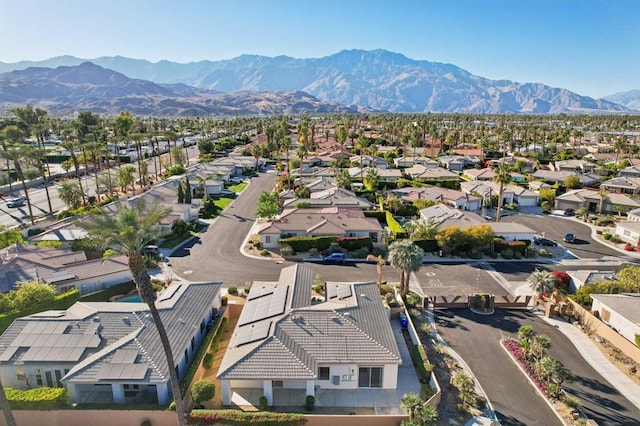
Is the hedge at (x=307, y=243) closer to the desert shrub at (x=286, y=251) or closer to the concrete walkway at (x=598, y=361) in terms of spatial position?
the desert shrub at (x=286, y=251)

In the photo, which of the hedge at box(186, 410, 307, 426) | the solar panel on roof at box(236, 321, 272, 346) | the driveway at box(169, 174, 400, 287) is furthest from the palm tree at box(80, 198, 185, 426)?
the driveway at box(169, 174, 400, 287)

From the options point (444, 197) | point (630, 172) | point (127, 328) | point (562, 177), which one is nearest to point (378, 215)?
point (444, 197)

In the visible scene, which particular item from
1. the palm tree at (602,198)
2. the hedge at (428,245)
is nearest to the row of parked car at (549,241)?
the hedge at (428,245)

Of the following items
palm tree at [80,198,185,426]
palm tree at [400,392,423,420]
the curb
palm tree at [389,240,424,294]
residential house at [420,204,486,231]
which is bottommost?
the curb

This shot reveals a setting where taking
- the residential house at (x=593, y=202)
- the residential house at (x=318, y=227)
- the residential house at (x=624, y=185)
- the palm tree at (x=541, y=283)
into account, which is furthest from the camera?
the residential house at (x=624, y=185)

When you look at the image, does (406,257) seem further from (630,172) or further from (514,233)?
(630,172)

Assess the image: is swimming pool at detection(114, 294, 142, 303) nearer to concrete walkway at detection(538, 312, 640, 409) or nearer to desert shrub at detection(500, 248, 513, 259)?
concrete walkway at detection(538, 312, 640, 409)

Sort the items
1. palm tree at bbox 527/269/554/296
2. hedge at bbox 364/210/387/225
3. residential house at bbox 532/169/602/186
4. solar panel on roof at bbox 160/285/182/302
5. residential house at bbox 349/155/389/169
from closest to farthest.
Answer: solar panel on roof at bbox 160/285/182/302 < palm tree at bbox 527/269/554/296 < hedge at bbox 364/210/387/225 < residential house at bbox 532/169/602/186 < residential house at bbox 349/155/389/169

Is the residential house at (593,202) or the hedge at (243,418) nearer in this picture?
the hedge at (243,418)
